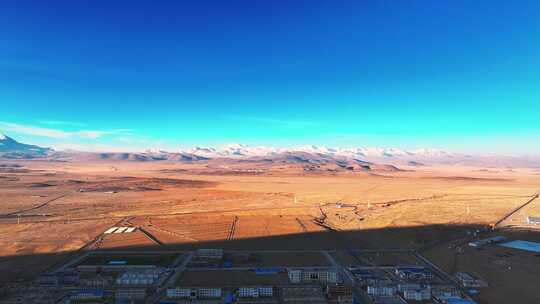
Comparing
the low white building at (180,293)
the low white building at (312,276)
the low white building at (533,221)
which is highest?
the low white building at (533,221)

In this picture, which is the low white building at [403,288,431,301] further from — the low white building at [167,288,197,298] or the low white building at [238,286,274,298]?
the low white building at [167,288,197,298]

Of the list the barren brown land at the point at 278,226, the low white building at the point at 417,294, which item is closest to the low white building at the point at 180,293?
the barren brown land at the point at 278,226

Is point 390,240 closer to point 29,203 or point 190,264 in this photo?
point 190,264

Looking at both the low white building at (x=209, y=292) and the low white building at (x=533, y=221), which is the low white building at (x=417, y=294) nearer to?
the low white building at (x=209, y=292)

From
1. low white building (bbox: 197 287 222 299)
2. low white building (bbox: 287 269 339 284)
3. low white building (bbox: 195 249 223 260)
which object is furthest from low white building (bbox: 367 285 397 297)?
low white building (bbox: 195 249 223 260)

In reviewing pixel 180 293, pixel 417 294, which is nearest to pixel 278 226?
pixel 180 293

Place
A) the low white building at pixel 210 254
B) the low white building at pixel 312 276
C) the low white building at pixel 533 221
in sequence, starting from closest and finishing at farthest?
the low white building at pixel 312 276 < the low white building at pixel 210 254 < the low white building at pixel 533 221

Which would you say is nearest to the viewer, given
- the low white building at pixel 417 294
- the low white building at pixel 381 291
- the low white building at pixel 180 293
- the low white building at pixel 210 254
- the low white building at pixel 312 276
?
the low white building at pixel 180 293

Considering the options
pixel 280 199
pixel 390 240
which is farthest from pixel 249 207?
pixel 390 240

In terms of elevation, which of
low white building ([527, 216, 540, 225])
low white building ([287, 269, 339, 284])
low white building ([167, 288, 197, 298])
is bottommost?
low white building ([167, 288, 197, 298])

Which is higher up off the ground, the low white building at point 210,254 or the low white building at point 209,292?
the low white building at point 210,254

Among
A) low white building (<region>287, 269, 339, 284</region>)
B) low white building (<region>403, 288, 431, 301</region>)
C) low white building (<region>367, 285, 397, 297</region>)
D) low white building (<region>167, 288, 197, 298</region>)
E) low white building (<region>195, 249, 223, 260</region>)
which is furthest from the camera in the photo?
low white building (<region>195, 249, 223, 260</region>)
